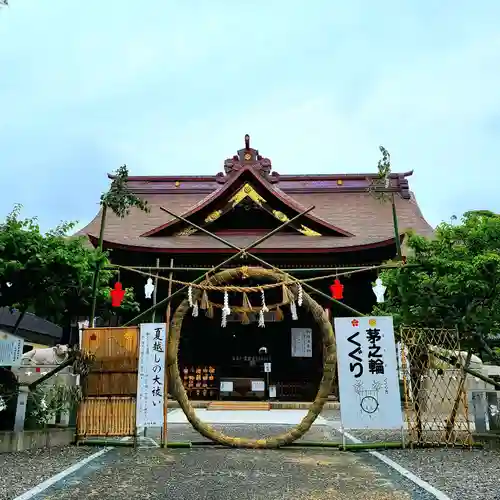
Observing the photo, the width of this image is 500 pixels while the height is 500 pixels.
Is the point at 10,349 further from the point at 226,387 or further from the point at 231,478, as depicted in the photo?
the point at 226,387

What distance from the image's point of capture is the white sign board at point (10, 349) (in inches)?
299

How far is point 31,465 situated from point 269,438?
3604 millimetres

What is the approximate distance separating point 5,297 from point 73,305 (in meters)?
1.61

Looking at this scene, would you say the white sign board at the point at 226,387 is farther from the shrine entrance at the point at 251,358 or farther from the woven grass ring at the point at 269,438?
the woven grass ring at the point at 269,438

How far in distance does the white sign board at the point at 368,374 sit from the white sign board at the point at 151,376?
9.30 ft

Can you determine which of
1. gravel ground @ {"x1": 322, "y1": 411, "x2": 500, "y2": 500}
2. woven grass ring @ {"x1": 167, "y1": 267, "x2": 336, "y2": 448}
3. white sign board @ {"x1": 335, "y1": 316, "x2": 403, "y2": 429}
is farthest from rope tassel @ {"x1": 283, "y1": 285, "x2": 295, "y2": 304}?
gravel ground @ {"x1": 322, "y1": 411, "x2": 500, "y2": 500}

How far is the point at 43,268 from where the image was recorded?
7918 millimetres

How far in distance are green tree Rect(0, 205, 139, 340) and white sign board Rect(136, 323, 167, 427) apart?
158 cm

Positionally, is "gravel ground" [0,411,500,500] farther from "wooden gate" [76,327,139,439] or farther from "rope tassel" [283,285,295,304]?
"rope tassel" [283,285,295,304]

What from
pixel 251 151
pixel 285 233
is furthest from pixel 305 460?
pixel 251 151

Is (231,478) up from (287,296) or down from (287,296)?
down

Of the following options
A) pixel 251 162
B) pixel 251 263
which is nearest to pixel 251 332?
pixel 251 263

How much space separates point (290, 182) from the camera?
26172 millimetres

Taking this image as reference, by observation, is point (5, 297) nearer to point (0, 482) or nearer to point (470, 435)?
point (0, 482)
